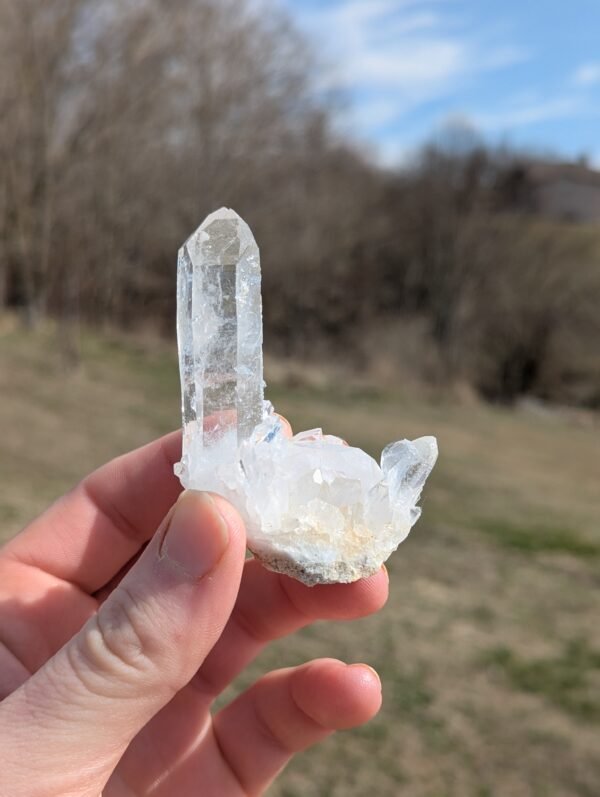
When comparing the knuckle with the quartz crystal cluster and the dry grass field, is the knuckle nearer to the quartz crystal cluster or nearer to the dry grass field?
the quartz crystal cluster

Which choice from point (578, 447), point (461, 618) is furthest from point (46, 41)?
point (461, 618)

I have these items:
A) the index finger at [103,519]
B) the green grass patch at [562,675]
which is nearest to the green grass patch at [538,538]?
the green grass patch at [562,675]

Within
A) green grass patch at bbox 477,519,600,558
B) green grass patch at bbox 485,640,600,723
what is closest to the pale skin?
green grass patch at bbox 485,640,600,723

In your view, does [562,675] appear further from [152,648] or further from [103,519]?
[152,648]

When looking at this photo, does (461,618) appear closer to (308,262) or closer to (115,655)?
(115,655)

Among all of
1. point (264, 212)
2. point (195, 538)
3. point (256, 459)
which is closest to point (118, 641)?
point (195, 538)

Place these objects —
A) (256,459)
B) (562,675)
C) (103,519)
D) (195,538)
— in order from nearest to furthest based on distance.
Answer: (195,538), (256,459), (103,519), (562,675)
